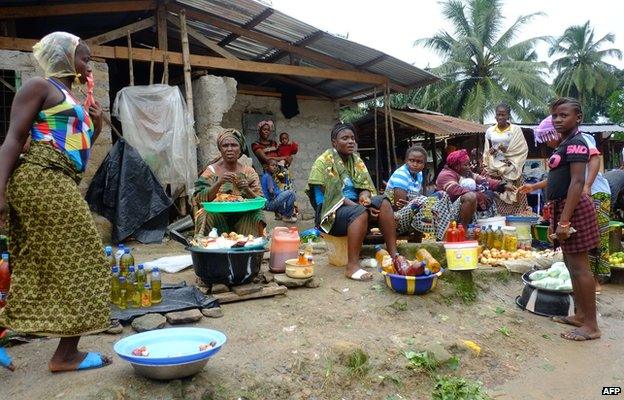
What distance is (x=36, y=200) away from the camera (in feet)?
7.49

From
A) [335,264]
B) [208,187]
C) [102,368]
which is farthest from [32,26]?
[102,368]

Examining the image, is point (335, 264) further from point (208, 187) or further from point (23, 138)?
point (23, 138)

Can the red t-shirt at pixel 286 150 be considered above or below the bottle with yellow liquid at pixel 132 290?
above

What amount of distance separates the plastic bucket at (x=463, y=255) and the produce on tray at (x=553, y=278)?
0.61m

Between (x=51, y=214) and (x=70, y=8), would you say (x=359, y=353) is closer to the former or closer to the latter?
(x=51, y=214)

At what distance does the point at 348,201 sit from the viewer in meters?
4.41

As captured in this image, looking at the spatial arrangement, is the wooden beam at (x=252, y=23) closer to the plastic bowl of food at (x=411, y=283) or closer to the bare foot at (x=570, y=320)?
the plastic bowl of food at (x=411, y=283)

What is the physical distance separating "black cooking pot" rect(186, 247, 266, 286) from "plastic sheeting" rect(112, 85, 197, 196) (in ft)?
10.7

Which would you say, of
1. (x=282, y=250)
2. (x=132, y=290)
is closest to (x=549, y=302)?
(x=282, y=250)

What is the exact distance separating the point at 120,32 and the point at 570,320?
6552mm

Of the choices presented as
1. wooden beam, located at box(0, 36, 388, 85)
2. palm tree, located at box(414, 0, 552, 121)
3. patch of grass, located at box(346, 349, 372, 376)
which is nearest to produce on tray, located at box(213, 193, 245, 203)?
patch of grass, located at box(346, 349, 372, 376)

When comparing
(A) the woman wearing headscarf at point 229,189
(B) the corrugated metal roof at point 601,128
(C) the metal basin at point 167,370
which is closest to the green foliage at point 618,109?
(B) the corrugated metal roof at point 601,128

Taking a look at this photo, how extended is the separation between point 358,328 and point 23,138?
8.07 feet

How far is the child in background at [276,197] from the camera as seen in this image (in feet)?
23.7
